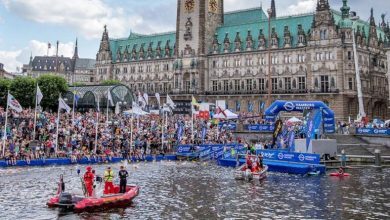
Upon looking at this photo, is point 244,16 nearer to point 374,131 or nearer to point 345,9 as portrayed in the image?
point 345,9

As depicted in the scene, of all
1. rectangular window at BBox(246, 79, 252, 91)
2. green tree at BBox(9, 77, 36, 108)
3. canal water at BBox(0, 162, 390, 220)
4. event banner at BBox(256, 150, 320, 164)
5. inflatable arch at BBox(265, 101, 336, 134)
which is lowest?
canal water at BBox(0, 162, 390, 220)

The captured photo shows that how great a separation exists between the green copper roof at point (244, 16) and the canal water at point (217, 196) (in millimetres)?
92637

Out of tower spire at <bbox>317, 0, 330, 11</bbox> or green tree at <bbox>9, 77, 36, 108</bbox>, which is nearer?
tower spire at <bbox>317, 0, 330, 11</bbox>

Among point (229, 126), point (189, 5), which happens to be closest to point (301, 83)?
point (229, 126)

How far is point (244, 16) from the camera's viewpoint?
5468 inches

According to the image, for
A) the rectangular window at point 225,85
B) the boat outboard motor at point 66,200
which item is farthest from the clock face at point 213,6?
the boat outboard motor at point 66,200

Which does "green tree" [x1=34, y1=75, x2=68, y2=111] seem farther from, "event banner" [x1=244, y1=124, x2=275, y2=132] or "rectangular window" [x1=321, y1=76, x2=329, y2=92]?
"rectangular window" [x1=321, y1=76, x2=329, y2=92]

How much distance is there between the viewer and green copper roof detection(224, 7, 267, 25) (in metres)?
136

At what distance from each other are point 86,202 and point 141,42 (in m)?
131

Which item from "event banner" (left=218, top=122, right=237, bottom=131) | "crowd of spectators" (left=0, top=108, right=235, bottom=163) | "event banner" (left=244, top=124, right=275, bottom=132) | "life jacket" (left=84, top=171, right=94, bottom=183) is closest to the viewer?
"life jacket" (left=84, top=171, right=94, bottom=183)

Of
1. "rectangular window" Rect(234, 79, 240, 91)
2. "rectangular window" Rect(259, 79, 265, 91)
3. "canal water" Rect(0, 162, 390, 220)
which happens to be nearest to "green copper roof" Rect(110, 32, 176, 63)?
"rectangular window" Rect(234, 79, 240, 91)

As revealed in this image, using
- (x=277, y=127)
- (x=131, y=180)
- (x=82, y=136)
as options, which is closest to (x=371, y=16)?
(x=277, y=127)

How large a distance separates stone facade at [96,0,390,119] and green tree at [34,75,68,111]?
108 ft

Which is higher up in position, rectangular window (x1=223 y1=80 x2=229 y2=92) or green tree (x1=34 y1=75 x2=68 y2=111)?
rectangular window (x1=223 y1=80 x2=229 y2=92)
